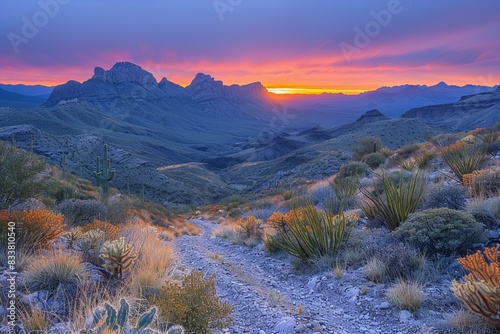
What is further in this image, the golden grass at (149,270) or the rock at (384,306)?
the golden grass at (149,270)

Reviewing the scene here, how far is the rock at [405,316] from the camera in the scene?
417cm

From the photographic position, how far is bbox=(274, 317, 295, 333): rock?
4176 millimetres

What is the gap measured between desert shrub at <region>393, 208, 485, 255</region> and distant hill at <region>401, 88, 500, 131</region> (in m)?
101

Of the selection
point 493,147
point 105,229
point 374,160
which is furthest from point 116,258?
point 374,160

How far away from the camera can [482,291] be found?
3441 mm

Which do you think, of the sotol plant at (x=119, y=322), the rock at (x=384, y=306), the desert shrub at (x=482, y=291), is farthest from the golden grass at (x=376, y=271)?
the sotol plant at (x=119, y=322)

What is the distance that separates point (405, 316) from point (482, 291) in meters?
1.05

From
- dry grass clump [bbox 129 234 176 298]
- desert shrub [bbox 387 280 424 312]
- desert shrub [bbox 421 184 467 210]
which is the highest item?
desert shrub [bbox 421 184 467 210]

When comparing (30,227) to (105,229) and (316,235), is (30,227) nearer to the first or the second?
(105,229)

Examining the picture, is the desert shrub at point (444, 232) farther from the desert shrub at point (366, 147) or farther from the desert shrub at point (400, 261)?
the desert shrub at point (366, 147)

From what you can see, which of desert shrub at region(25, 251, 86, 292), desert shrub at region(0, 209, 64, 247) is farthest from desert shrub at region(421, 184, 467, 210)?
desert shrub at region(0, 209, 64, 247)

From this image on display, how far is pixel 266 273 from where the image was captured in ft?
23.3

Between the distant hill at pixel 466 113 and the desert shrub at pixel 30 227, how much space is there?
10418 centimetres

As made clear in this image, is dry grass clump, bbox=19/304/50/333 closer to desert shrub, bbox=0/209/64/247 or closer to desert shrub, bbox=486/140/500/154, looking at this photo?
desert shrub, bbox=0/209/64/247
